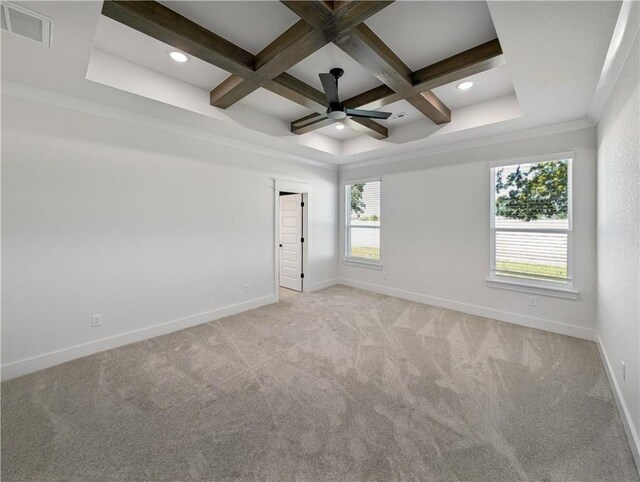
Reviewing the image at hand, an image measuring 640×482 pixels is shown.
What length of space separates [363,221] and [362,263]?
2.95ft

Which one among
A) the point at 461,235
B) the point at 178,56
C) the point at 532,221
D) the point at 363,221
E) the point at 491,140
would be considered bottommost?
the point at 461,235

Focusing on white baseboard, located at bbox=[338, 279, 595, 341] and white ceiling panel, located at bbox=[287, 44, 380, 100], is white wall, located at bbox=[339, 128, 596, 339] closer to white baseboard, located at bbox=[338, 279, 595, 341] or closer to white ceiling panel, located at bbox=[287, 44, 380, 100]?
white baseboard, located at bbox=[338, 279, 595, 341]

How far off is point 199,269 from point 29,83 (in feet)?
8.16

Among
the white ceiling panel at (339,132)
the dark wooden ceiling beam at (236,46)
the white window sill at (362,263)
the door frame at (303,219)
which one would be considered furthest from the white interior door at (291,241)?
the dark wooden ceiling beam at (236,46)

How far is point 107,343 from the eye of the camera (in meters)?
3.02

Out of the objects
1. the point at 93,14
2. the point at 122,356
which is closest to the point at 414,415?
the point at 122,356

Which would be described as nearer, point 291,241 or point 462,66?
point 462,66

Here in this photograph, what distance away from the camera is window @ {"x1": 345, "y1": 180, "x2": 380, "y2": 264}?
5.54 m

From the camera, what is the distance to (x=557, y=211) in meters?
3.50

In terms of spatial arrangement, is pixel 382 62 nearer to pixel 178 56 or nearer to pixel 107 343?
pixel 178 56

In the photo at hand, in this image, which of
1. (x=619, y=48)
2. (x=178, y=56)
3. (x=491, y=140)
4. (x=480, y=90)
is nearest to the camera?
(x=619, y=48)

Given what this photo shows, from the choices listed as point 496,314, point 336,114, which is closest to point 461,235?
point 496,314

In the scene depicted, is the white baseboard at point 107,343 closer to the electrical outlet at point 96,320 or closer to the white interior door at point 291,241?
the electrical outlet at point 96,320

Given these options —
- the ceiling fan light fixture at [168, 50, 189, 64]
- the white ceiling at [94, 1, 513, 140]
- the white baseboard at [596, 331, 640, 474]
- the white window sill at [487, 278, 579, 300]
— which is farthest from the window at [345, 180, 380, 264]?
the ceiling fan light fixture at [168, 50, 189, 64]
